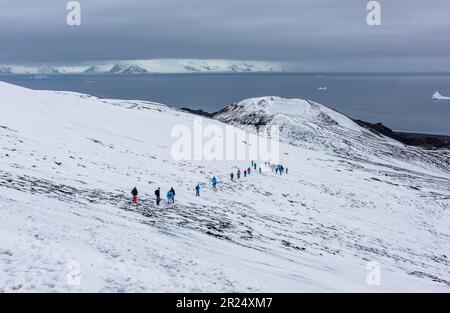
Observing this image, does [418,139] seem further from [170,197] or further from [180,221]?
[180,221]

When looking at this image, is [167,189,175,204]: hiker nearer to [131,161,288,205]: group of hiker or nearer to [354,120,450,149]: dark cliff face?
[131,161,288,205]: group of hiker

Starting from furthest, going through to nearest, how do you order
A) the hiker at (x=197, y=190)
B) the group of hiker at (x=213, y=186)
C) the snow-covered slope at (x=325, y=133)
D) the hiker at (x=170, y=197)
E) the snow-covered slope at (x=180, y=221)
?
the snow-covered slope at (x=325, y=133), the hiker at (x=197, y=190), the hiker at (x=170, y=197), the group of hiker at (x=213, y=186), the snow-covered slope at (x=180, y=221)

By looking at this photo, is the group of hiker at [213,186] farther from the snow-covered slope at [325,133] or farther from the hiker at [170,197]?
the snow-covered slope at [325,133]

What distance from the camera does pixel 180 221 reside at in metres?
22.9

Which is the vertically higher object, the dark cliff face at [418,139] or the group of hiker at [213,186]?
the group of hiker at [213,186]

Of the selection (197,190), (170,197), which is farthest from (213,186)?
(170,197)

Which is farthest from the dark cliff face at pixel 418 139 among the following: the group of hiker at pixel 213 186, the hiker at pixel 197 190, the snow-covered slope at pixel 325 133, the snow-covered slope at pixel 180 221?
the hiker at pixel 197 190

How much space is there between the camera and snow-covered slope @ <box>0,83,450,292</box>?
46.7ft

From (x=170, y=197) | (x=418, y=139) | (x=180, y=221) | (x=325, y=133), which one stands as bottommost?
(x=418, y=139)

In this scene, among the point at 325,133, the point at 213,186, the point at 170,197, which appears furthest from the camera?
the point at 325,133

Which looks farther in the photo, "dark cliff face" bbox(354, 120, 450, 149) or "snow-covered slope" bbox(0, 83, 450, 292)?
"dark cliff face" bbox(354, 120, 450, 149)

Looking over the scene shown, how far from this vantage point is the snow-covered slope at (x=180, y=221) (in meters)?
A: 14.2

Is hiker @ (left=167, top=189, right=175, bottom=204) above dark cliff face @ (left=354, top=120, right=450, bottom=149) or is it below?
above

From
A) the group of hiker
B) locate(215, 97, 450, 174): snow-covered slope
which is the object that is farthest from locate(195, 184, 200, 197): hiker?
locate(215, 97, 450, 174): snow-covered slope
